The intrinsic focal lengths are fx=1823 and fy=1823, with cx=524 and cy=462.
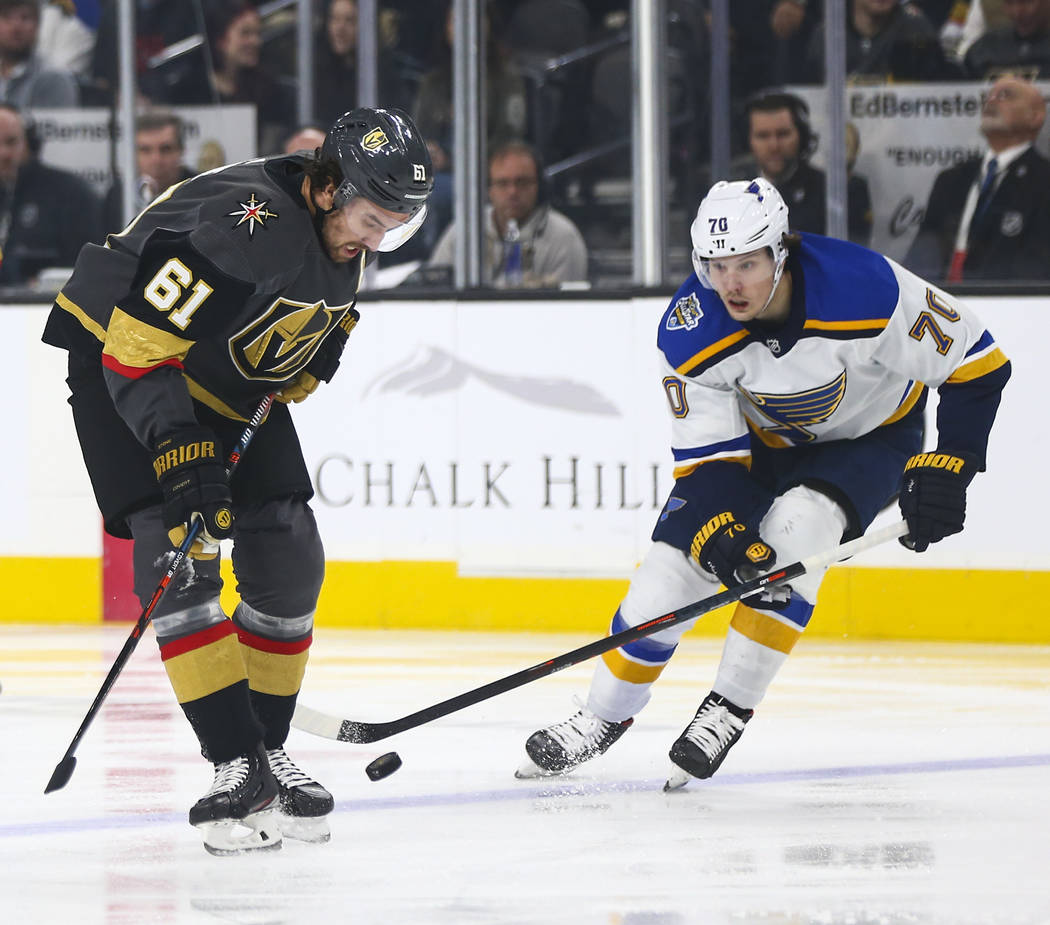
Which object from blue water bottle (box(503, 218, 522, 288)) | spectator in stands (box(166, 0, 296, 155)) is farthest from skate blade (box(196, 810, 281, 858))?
spectator in stands (box(166, 0, 296, 155))

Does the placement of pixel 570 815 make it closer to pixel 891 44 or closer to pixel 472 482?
pixel 472 482

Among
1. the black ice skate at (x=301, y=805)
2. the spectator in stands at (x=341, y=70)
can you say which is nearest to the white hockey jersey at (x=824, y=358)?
the black ice skate at (x=301, y=805)

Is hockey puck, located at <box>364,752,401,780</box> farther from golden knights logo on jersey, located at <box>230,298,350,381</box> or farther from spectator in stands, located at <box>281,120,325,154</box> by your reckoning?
spectator in stands, located at <box>281,120,325,154</box>

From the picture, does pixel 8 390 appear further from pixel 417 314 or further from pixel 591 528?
pixel 591 528

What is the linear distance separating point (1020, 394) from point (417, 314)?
6.18 ft

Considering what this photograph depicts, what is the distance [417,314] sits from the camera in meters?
5.83

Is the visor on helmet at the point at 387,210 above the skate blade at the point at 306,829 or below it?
above

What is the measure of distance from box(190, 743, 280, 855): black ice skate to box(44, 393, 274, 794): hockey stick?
0.24 m

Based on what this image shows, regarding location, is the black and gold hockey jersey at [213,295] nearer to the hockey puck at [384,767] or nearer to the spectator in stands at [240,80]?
the hockey puck at [384,767]

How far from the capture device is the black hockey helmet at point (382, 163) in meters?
2.68

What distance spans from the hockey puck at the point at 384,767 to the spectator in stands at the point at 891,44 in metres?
3.26

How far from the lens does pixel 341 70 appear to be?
20.1ft

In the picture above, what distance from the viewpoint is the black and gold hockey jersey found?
2621 mm

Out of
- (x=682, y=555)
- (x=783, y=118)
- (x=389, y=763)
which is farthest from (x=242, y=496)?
(x=783, y=118)
